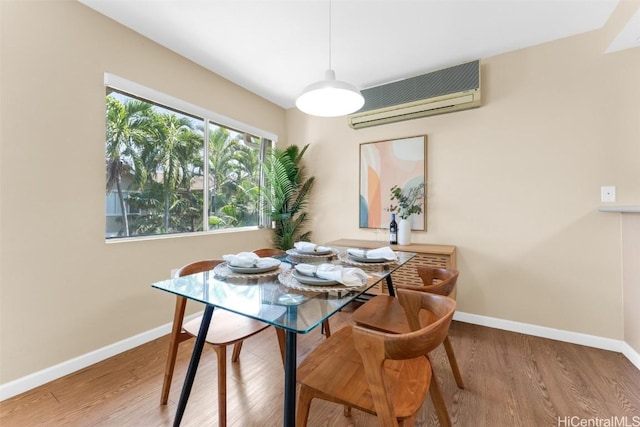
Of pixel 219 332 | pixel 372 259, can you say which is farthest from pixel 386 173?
pixel 219 332

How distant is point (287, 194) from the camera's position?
3.46 metres

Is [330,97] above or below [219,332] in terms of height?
above

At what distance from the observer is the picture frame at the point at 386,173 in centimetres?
290

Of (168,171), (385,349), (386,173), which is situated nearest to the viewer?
(385,349)

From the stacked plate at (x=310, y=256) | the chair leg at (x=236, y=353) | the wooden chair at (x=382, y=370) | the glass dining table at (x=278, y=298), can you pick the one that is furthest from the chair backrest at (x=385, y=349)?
the chair leg at (x=236, y=353)

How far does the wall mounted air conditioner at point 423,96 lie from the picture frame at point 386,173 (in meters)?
0.27

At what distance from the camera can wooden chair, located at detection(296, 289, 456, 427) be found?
0.81 m

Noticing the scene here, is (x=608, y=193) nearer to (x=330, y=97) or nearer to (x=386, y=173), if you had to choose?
(x=386, y=173)

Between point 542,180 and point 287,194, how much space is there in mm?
2652

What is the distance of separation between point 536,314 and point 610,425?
3.63 ft

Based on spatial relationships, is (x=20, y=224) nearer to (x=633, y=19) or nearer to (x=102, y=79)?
(x=102, y=79)

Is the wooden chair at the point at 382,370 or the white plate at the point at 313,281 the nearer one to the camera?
the wooden chair at the point at 382,370

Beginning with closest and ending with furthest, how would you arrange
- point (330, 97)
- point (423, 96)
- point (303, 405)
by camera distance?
point (303, 405) → point (330, 97) → point (423, 96)
